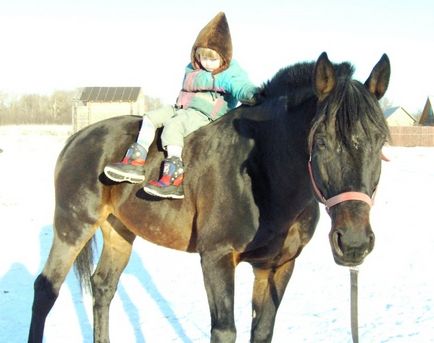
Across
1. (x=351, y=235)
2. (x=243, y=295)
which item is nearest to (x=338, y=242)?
(x=351, y=235)

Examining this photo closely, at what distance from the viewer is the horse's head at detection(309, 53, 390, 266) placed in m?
2.23

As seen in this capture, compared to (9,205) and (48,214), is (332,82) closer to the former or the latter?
(48,214)

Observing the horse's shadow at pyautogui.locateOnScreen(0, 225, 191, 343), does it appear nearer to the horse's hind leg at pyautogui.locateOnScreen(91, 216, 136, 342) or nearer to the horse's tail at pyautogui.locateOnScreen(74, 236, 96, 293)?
the horse's hind leg at pyautogui.locateOnScreen(91, 216, 136, 342)

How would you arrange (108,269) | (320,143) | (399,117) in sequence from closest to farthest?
(320,143), (108,269), (399,117)

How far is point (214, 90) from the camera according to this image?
3.83m

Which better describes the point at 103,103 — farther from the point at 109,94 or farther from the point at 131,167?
the point at 131,167

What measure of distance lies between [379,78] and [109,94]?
43.5m

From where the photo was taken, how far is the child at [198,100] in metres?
3.60

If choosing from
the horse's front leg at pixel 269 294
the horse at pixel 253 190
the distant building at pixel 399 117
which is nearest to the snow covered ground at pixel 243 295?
the horse at pixel 253 190

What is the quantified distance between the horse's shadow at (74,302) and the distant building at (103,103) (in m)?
35.3

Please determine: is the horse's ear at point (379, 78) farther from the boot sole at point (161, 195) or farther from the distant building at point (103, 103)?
the distant building at point (103, 103)

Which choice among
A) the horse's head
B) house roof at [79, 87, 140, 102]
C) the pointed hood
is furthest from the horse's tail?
house roof at [79, 87, 140, 102]

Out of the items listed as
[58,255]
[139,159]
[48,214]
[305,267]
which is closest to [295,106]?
[139,159]

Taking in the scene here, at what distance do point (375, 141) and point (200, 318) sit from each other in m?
3.41
